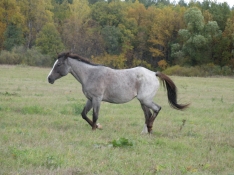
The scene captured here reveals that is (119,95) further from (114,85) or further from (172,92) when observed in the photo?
(172,92)

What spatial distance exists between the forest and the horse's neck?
43073 millimetres

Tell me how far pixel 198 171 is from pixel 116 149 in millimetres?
1763

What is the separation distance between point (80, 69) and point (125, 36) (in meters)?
55.6

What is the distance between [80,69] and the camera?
11.4 metres

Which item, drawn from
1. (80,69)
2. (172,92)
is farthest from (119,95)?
(172,92)

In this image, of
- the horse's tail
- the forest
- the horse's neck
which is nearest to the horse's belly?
the horse's neck

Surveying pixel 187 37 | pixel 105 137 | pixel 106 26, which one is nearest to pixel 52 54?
pixel 106 26

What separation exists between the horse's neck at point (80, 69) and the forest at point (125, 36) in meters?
43.1

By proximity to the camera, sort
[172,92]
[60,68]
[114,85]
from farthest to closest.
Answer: [172,92] < [60,68] < [114,85]

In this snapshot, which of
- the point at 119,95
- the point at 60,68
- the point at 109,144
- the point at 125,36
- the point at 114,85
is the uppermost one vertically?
the point at 60,68

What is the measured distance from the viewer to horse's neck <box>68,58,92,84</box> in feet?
37.3

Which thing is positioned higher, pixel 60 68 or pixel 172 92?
pixel 60 68

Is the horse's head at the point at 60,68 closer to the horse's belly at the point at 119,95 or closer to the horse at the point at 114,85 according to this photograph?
the horse at the point at 114,85

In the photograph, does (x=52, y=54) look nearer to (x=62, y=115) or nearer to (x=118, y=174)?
(x=62, y=115)
